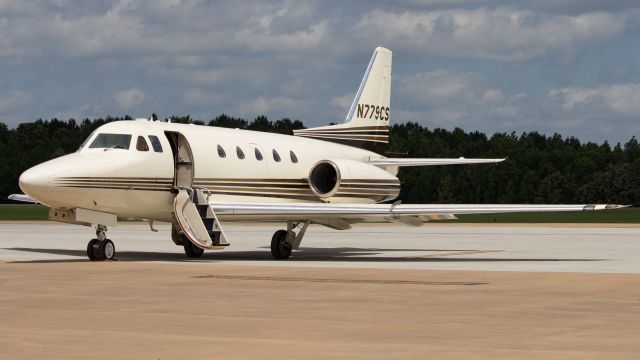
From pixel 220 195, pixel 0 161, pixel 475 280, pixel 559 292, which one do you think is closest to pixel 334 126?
pixel 220 195

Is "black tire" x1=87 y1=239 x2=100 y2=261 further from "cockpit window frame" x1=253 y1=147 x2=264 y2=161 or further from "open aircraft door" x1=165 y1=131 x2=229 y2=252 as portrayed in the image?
"cockpit window frame" x1=253 y1=147 x2=264 y2=161

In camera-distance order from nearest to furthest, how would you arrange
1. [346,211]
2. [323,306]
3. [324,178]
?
1. [323,306]
2. [346,211]
3. [324,178]

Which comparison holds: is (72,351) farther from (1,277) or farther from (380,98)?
(380,98)

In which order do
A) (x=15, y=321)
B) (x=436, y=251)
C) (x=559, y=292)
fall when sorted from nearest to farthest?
(x=15, y=321), (x=559, y=292), (x=436, y=251)

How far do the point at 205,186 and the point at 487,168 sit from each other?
13742 centimetres

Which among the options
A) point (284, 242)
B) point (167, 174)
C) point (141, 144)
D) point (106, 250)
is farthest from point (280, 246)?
point (106, 250)

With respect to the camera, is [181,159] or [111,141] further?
[181,159]

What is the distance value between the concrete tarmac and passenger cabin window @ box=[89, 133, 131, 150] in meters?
2.76

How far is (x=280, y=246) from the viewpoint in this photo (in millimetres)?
31625

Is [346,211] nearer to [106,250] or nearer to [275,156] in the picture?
[275,156]

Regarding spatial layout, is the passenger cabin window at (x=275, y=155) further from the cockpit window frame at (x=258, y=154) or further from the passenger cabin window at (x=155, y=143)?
the passenger cabin window at (x=155, y=143)

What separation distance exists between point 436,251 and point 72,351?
23531 mm

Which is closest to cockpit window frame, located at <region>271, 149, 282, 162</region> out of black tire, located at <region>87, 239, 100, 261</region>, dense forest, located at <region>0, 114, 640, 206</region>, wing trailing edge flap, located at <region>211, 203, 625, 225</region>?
wing trailing edge flap, located at <region>211, 203, 625, 225</region>

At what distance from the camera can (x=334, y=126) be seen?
121 feet
